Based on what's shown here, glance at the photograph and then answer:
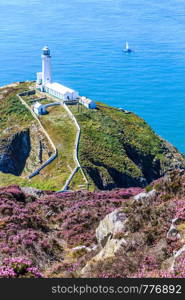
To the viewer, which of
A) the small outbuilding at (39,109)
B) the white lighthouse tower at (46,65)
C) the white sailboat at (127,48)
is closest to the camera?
the small outbuilding at (39,109)

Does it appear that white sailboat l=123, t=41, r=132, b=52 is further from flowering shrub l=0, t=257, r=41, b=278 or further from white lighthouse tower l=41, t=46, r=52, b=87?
flowering shrub l=0, t=257, r=41, b=278

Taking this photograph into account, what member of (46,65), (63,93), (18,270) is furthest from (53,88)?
(18,270)

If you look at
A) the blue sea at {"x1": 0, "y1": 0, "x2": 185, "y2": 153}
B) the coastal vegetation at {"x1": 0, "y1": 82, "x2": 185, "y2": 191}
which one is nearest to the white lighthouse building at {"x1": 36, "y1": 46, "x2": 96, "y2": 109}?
the coastal vegetation at {"x1": 0, "y1": 82, "x2": 185, "y2": 191}

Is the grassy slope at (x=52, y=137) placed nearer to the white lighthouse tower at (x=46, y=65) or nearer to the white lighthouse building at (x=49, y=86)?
the white lighthouse building at (x=49, y=86)

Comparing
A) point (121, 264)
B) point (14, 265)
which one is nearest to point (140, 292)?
point (121, 264)

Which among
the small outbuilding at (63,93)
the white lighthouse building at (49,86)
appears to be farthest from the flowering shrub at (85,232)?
the white lighthouse building at (49,86)

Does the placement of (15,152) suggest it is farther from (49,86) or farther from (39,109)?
(49,86)

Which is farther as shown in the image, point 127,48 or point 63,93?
point 127,48
